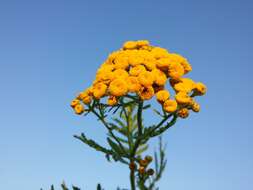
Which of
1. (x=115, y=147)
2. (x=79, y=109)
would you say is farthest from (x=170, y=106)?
(x=79, y=109)

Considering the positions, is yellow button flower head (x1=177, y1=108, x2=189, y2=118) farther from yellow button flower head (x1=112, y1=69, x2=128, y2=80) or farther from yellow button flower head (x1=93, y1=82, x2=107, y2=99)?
yellow button flower head (x1=93, y1=82, x2=107, y2=99)

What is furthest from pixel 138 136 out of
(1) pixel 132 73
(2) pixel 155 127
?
(1) pixel 132 73

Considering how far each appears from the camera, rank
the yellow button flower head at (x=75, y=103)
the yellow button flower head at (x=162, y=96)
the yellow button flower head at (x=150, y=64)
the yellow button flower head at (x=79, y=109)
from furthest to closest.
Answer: the yellow button flower head at (x=75, y=103) → the yellow button flower head at (x=79, y=109) → the yellow button flower head at (x=150, y=64) → the yellow button flower head at (x=162, y=96)

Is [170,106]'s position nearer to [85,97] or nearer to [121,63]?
[121,63]

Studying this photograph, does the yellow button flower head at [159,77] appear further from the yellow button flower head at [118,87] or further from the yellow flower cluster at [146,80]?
the yellow button flower head at [118,87]

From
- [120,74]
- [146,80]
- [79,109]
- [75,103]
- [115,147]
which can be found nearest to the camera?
[146,80]

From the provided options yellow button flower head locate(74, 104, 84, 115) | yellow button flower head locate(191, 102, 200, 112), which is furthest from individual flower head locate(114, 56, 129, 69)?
yellow button flower head locate(191, 102, 200, 112)

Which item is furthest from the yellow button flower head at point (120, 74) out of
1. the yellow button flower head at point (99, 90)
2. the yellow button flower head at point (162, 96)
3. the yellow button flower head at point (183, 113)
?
the yellow button flower head at point (183, 113)

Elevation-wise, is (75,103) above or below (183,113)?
above
